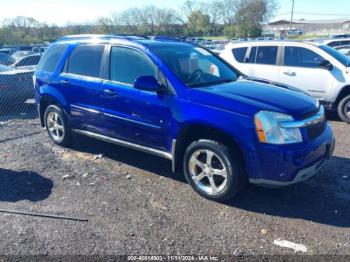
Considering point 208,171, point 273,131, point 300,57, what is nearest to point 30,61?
point 300,57

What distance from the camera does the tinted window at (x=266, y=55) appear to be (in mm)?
8867

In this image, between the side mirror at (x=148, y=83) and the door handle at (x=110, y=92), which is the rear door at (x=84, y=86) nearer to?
the door handle at (x=110, y=92)

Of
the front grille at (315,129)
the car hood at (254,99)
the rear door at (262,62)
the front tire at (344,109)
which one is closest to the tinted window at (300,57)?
the rear door at (262,62)

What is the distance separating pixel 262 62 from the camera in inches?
356

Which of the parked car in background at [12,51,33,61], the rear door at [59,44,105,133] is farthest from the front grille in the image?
the parked car in background at [12,51,33,61]

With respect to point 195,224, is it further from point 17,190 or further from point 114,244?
point 17,190

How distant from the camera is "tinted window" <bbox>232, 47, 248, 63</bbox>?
9383 mm

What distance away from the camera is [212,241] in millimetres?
3525

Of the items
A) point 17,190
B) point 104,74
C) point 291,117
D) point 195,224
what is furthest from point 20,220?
point 291,117

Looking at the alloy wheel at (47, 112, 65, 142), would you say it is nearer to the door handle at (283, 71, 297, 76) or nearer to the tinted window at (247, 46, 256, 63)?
the tinted window at (247, 46, 256, 63)

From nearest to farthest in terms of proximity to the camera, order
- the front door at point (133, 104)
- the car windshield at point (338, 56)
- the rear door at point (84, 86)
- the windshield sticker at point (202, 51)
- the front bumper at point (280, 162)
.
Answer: the front bumper at point (280, 162)
the front door at point (133, 104)
the rear door at point (84, 86)
the windshield sticker at point (202, 51)
the car windshield at point (338, 56)

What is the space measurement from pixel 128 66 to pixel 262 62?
16.3 ft

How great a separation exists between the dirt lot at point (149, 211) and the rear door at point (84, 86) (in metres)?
0.66

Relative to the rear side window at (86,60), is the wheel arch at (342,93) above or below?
below
